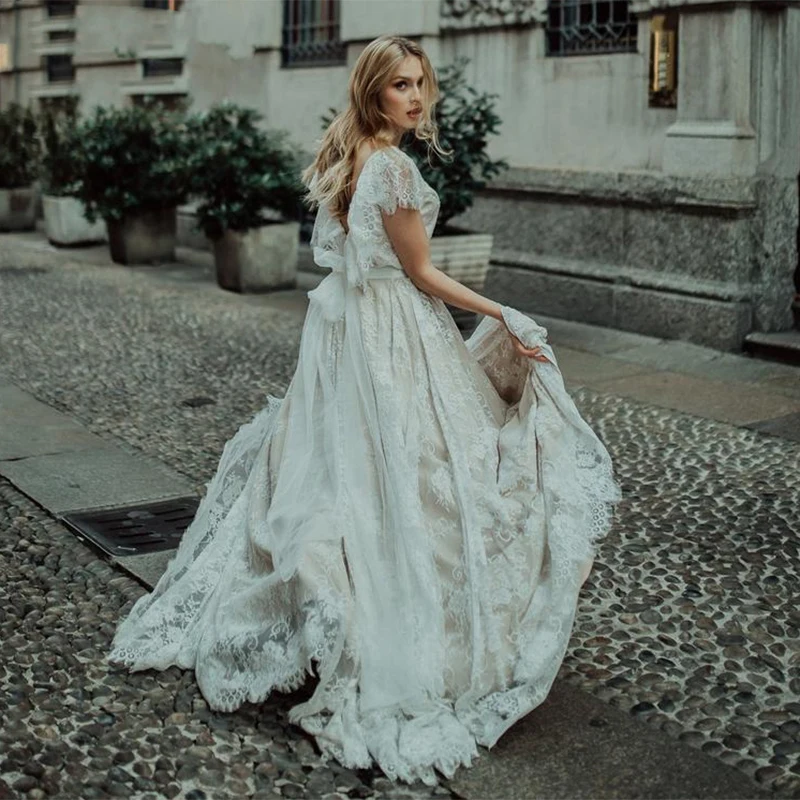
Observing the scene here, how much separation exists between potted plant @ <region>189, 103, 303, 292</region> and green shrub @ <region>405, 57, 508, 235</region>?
86.5 inches

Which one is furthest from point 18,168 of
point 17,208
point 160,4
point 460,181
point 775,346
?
point 775,346

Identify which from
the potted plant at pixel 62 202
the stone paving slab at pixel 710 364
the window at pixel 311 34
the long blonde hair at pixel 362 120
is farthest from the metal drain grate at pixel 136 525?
the potted plant at pixel 62 202

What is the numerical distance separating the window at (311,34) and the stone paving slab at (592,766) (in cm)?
1001

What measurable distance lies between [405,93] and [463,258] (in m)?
5.66

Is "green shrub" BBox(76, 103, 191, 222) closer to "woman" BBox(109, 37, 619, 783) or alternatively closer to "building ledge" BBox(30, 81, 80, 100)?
"building ledge" BBox(30, 81, 80, 100)

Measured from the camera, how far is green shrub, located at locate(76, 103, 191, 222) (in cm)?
1295

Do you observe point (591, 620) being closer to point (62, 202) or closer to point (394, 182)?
point (394, 182)

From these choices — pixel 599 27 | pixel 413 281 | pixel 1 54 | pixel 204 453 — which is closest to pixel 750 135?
pixel 599 27

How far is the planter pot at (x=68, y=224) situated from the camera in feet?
48.5

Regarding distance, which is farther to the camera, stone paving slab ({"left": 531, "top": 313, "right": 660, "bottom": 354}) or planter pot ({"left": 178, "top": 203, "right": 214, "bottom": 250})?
planter pot ({"left": 178, "top": 203, "right": 214, "bottom": 250})

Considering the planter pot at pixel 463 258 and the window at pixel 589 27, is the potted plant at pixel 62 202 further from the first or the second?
the planter pot at pixel 463 258

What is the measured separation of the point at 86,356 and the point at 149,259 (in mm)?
4862

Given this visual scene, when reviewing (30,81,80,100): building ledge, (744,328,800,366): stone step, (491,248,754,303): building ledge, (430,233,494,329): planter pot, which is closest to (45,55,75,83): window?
(30,81,80,100): building ledge

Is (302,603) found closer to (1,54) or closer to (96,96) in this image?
(96,96)
